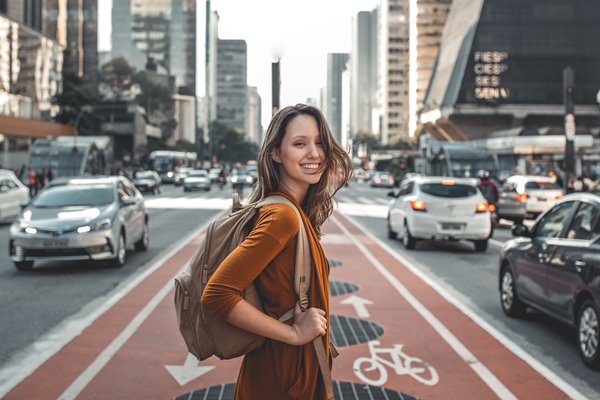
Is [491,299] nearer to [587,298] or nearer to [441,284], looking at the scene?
[441,284]

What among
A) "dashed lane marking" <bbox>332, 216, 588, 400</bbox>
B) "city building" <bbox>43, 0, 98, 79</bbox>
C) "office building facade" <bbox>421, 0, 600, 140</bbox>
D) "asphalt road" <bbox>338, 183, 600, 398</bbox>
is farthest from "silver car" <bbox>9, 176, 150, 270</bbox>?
"city building" <bbox>43, 0, 98, 79</bbox>

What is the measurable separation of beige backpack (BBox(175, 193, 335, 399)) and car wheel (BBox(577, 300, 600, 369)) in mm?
4631

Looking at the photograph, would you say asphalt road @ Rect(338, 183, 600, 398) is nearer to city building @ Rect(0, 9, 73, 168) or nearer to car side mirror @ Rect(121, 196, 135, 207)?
car side mirror @ Rect(121, 196, 135, 207)

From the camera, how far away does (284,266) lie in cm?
270

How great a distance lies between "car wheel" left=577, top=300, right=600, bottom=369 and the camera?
22.3ft

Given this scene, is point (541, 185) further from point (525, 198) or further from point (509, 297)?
point (509, 297)

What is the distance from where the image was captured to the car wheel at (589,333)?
6785 mm

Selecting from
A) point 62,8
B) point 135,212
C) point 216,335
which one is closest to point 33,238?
point 135,212

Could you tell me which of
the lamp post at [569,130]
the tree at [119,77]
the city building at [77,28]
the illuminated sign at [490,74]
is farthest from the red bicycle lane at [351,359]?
the city building at [77,28]

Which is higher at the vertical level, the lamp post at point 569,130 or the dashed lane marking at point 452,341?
the lamp post at point 569,130

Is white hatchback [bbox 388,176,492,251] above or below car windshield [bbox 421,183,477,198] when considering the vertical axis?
below

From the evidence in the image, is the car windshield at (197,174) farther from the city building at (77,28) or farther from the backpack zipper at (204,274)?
the city building at (77,28)

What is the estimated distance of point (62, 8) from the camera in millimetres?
150375

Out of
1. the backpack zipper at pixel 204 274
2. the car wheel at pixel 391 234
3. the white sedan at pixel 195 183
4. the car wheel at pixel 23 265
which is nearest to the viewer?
the backpack zipper at pixel 204 274
